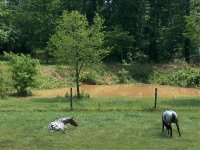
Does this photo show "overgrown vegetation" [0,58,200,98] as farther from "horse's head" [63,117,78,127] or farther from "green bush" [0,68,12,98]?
"horse's head" [63,117,78,127]

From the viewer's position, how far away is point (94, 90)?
148ft

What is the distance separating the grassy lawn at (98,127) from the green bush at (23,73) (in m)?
8.18

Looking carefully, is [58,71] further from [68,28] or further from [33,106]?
[33,106]

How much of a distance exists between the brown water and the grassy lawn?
11.1 m

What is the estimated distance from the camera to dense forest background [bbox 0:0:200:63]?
56719 millimetres

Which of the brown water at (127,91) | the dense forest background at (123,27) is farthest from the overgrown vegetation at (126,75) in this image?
the dense forest background at (123,27)

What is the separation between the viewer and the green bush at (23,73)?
37.7m

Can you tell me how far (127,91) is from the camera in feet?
146

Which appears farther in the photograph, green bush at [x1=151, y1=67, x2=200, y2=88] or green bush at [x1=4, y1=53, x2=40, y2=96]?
green bush at [x1=151, y1=67, x2=200, y2=88]

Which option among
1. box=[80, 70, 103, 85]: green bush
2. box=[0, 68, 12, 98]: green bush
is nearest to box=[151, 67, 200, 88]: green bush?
box=[80, 70, 103, 85]: green bush

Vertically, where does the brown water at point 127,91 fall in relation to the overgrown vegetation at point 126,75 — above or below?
below

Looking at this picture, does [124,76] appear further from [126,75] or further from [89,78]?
[89,78]

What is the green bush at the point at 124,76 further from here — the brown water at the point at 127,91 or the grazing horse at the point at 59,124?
the grazing horse at the point at 59,124

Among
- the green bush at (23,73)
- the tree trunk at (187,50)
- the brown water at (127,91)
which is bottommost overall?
the brown water at (127,91)
